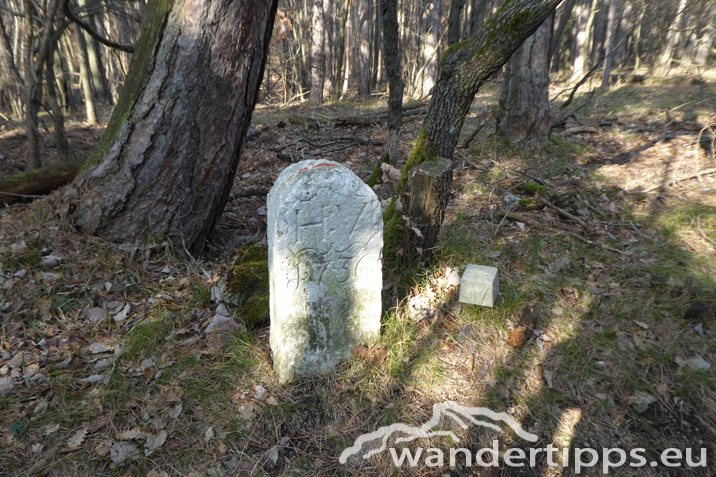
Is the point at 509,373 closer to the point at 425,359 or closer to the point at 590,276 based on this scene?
the point at 425,359

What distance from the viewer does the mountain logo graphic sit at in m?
2.38

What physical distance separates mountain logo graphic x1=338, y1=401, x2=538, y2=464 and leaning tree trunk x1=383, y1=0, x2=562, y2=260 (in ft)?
4.14

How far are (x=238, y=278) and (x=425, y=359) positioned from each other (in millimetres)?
1663

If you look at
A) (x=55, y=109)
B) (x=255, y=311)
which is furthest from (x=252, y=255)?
(x=55, y=109)

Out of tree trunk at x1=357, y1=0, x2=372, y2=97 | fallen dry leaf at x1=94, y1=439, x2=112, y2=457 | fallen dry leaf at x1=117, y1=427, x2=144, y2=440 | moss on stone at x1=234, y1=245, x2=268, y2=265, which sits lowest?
fallen dry leaf at x1=94, y1=439, x2=112, y2=457

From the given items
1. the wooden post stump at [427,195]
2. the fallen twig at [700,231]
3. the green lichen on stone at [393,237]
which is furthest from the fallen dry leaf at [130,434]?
the fallen twig at [700,231]

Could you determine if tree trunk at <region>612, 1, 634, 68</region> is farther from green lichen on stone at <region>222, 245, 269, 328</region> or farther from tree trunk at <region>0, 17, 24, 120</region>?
tree trunk at <region>0, 17, 24, 120</region>

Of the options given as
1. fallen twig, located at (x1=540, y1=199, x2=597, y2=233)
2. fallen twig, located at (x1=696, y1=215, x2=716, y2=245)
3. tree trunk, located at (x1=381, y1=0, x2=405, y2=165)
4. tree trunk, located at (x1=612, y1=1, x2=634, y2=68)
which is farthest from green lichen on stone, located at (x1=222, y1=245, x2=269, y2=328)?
tree trunk, located at (x1=612, y1=1, x2=634, y2=68)

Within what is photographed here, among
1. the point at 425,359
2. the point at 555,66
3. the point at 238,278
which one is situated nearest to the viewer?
the point at 425,359

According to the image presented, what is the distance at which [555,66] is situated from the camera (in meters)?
17.6

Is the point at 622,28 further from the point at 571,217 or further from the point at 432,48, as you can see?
the point at 571,217

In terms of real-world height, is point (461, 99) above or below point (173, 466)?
above

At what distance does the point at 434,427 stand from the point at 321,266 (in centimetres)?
129

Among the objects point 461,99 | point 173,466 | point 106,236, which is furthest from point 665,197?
point 106,236
